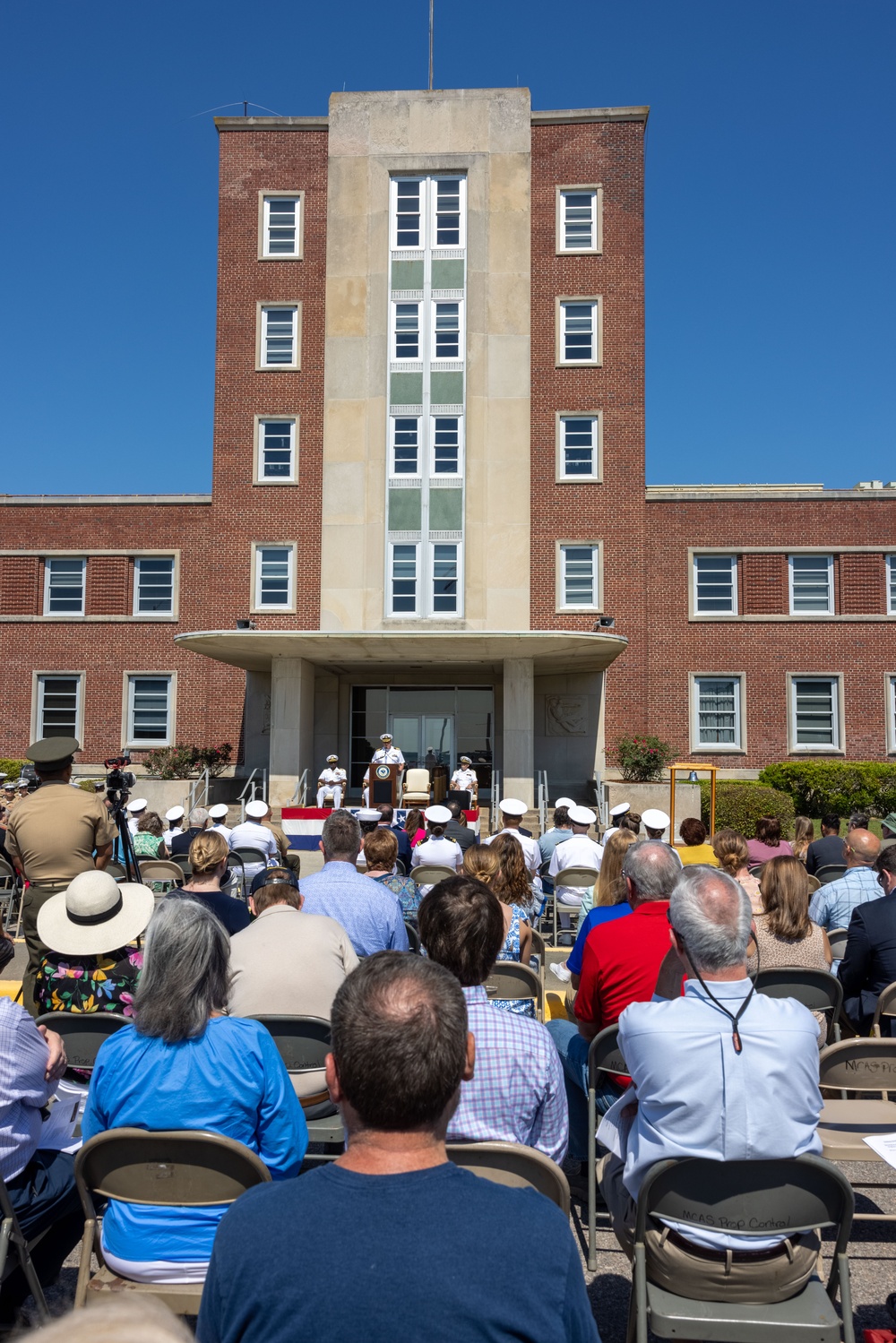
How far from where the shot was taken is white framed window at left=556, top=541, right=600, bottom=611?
28016mm

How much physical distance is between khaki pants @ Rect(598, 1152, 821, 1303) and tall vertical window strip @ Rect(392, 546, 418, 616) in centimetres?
2503

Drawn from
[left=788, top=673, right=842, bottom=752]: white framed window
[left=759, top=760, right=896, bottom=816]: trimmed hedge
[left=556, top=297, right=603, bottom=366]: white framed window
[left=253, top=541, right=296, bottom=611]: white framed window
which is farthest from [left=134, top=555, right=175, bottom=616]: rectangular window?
[left=788, top=673, right=842, bottom=752]: white framed window

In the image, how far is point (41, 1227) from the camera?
368 cm

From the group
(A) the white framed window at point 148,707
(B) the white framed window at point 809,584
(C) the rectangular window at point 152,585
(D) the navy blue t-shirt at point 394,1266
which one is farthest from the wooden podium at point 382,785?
(D) the navy blue t-shirt at point 394,1266

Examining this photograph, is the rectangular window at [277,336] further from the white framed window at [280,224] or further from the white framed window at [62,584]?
the white framed window at [62,584]

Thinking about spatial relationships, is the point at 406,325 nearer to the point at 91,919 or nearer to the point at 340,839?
the point at 340,839

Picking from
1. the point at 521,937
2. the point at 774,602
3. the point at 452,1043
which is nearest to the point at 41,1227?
the point at 452,1043

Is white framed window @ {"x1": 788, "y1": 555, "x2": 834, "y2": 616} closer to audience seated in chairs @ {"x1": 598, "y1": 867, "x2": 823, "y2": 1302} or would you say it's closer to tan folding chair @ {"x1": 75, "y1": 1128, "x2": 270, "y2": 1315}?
audience seated in chairs @ {"x1": 598, "y1": 867, "x2": 823, "y2": 1302}

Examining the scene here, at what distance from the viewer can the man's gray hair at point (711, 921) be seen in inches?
139

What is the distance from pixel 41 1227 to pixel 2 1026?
797 mm

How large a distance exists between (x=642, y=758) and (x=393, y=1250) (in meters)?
25.4

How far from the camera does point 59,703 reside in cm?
3011

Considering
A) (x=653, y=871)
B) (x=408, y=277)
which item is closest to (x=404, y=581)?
(x=408, y=277)

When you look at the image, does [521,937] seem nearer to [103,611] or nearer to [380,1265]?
[380,1265]
